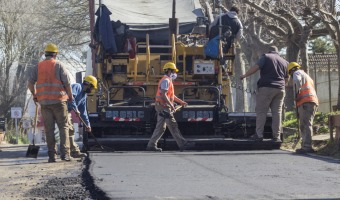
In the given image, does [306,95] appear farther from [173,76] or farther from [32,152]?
[32,152]

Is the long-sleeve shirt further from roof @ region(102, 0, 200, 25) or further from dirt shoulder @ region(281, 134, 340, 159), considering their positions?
dirt shoulder @ region(281, 134, 340, 159)

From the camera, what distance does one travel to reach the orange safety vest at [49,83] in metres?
13.8

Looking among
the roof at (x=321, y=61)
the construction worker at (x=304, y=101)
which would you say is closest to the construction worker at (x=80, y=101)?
the construction worker at (x=304, y=101)

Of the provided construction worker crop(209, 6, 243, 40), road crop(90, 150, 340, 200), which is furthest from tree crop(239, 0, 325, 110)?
road crop(90, 150, 340, 200)

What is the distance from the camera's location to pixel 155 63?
1689cm

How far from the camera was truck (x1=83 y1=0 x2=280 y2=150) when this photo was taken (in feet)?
51.9

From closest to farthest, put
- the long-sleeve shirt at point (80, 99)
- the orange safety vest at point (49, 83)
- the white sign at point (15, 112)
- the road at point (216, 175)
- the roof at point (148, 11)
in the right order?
the road at point (216, 175)
the orange safety vest at point (49, 83)
the long-sleeve shirt at point (80, 99)
the roof at point (148, 11)
the white sign at point (15, 112)

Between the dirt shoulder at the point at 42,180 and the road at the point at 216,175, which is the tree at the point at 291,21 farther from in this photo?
the dirt shoulder at the point at 42,180

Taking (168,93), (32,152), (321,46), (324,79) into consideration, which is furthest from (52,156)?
(321,46)

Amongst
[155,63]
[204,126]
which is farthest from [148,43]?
[204,126]

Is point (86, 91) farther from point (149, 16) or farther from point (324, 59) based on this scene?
point (324, 59)

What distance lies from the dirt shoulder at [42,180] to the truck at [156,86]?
6.04ft

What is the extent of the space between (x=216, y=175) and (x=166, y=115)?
4.84m

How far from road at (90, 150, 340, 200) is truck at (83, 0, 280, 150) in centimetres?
153
